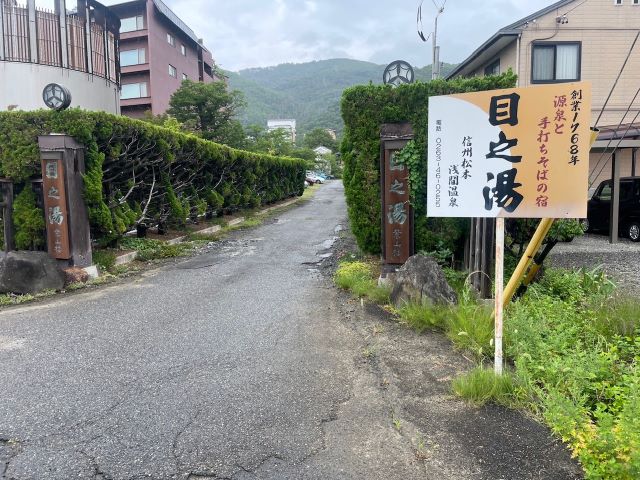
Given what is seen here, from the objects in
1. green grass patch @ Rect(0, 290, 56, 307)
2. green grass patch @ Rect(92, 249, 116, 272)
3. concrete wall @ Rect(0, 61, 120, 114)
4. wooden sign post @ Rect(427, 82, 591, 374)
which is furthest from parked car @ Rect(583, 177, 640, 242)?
concrete wall @ Rect(0, 61, 120, 114)

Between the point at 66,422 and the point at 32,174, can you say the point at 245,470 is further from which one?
the point at 32,174

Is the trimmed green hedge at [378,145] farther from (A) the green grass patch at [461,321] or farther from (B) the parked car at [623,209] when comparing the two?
(B) the parked car at [623,209]

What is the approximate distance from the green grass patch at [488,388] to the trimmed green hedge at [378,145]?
3459 millimetres

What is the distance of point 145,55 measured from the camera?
37469mm

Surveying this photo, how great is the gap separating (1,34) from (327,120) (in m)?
82.6

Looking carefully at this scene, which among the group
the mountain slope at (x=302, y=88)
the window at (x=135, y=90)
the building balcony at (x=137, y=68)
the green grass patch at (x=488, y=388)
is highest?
the mountain slope at (x=302, y=88)

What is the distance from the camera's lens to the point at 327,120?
92.6 meters

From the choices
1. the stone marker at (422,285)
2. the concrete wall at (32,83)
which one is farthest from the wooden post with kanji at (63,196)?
the concrete wall at (32,83)

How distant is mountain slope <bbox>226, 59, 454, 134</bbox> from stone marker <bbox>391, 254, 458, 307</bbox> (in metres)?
76.0

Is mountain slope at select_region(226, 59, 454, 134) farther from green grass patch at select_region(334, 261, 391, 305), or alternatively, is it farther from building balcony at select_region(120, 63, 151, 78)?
green grass patch at select_region(334, 261, 391, 305)

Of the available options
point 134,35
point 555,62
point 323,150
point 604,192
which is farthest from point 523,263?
point 323,150

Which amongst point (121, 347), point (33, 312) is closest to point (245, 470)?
point (121, 347)

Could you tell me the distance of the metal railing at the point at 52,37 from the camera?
12.7 m

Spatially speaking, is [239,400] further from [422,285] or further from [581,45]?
[581,45]
